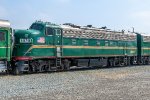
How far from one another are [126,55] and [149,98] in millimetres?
25917

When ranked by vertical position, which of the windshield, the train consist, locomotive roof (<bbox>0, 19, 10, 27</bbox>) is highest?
locomotive roof (<bbox>0, 19, 10, 27</bbox>)

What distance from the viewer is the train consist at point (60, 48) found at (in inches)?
981

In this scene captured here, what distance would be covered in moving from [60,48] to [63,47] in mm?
343

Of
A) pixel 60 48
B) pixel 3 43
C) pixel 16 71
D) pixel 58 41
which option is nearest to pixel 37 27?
pixel 58 41

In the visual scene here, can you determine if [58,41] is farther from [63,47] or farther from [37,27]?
[37,27]

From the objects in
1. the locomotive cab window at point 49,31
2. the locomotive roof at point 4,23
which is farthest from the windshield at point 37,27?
the locomotive roof at point 4,23

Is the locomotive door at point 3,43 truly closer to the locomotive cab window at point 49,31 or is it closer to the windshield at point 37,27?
the windshield at point 37,27

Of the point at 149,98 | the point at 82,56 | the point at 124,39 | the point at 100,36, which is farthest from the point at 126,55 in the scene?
the point at 149,98

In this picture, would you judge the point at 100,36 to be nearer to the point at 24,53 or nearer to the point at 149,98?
the point at 24,53

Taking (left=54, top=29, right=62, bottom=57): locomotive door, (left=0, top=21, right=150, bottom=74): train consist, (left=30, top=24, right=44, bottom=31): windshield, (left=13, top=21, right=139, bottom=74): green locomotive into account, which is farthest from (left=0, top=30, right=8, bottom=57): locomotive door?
(left=54, top=29, right=62, bottom=57): locomotive door

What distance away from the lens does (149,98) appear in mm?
13406

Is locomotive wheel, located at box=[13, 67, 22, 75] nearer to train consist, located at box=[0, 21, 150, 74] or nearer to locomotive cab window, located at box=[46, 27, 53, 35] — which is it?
train consist, located at box=[0, 21, 150, 74]

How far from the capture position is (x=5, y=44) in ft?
77.9

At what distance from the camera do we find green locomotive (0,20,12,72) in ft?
76.8
